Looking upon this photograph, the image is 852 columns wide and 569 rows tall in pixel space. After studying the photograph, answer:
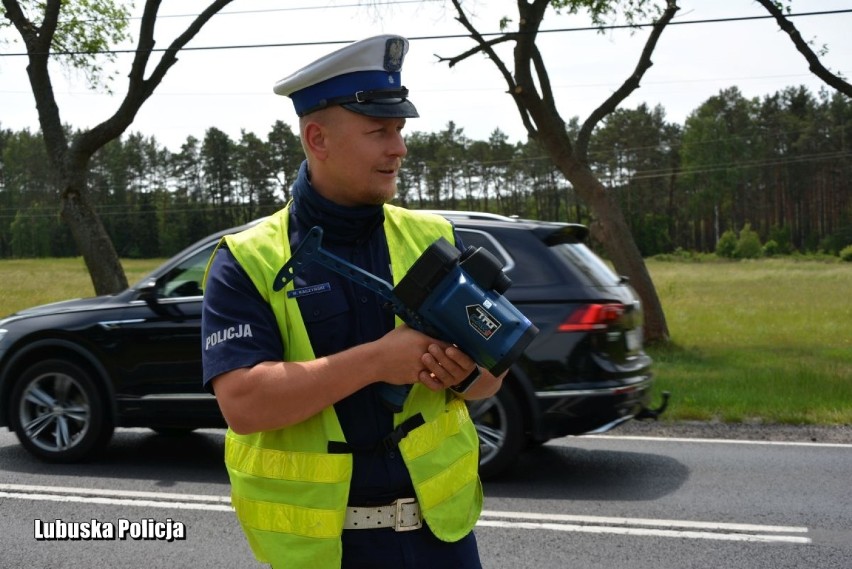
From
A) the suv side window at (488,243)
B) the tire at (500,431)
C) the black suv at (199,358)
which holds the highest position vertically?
the suv side window at (488,243)

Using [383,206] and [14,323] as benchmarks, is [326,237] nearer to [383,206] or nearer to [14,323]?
[383,206]

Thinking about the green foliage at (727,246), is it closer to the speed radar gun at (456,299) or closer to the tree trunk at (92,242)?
the tree trunk at (92,242)

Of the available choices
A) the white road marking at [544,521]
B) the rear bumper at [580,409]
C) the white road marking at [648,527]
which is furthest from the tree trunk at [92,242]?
the white road marking at [648,527]

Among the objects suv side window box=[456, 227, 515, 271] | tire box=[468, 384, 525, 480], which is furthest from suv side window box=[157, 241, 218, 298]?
tire box=[468, 384, 525, 480]

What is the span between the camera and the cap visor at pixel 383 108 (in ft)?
6.81

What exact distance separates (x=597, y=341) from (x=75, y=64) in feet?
50.3

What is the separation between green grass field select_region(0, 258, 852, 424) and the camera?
9.51 m

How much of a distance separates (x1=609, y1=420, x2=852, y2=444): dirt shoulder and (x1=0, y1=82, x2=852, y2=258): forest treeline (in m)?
82.8

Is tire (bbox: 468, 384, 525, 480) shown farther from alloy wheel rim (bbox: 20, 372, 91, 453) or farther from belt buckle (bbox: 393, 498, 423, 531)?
belt buckle (bbox: 393, 498, 423, 531)

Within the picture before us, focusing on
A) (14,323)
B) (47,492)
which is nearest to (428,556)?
(47,492)

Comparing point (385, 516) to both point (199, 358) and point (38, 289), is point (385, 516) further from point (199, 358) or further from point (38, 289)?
point (38, 289)

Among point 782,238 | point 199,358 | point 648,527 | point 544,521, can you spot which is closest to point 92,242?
point 199,358

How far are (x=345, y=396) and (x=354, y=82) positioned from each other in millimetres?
673

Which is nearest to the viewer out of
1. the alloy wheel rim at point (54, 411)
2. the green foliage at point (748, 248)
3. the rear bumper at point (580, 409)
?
the rear bumper at point (580, 409)
